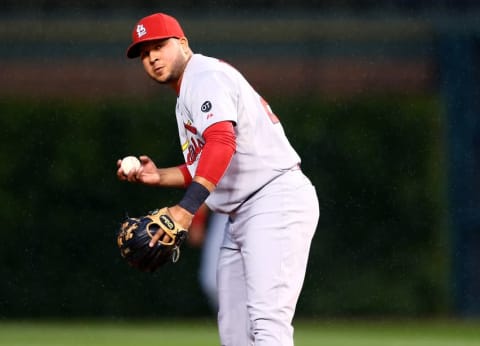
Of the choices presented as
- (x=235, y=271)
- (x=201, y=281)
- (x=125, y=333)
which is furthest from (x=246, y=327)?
(x=201, y=281)

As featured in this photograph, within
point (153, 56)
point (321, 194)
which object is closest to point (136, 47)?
point (153, 56)

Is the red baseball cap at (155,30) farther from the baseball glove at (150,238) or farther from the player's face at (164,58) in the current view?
the baseball glove at (150,238)

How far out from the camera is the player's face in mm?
5340

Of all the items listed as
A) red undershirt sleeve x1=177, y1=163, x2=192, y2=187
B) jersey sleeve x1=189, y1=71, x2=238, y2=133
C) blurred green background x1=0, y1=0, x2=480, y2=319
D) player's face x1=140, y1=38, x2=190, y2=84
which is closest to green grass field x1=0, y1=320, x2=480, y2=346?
blurred green background x1=0, y1=0, x2=480, y2=319

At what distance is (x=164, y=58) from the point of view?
210 inches

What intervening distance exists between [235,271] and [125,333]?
18.0 ft

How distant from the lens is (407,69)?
12805 mm

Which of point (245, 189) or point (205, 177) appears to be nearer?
point (205, 177)

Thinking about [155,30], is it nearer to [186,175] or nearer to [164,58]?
[164,58]

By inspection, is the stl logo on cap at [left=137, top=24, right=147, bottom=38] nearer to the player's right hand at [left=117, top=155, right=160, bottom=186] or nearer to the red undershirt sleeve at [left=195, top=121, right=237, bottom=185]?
the red undershirt sleeve at [left=195, top=121, right=237, bottom=185]

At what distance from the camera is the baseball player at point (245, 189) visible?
5113 millimetres

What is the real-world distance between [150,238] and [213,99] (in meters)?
0.67

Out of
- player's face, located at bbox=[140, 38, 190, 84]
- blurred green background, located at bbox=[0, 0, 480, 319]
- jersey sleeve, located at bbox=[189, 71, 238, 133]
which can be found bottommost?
blurred green background, located at bbox=[0, 0, 480, 319]

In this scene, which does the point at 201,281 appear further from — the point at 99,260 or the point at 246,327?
the point at 246,327
